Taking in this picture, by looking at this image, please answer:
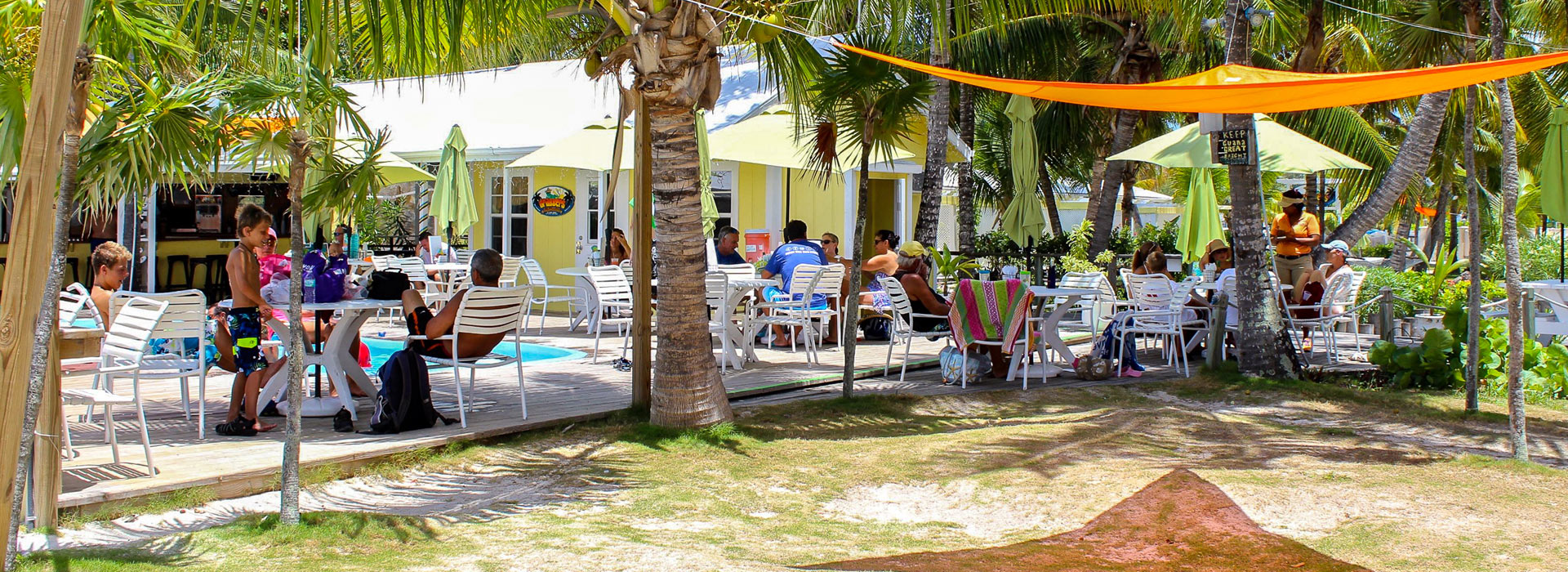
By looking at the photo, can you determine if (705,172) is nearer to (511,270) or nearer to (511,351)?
(511,351)

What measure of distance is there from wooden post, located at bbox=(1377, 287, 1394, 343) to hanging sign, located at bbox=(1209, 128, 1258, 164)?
2.58m

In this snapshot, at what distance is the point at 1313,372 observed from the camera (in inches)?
353

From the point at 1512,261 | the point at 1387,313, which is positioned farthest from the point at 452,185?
the point at 1512,261

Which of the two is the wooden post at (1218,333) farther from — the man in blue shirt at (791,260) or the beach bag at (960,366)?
the man in blue shirt at (791,260)

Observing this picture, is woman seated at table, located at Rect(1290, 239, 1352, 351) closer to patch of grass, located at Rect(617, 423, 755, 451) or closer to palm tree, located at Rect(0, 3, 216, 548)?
patch of grass, located at Rect(617, 423, 755, 451)

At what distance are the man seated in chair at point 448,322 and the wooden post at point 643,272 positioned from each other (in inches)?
31.8

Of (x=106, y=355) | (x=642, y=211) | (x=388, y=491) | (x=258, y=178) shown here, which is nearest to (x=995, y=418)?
(x=642, y=211)

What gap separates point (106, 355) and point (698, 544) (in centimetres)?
361

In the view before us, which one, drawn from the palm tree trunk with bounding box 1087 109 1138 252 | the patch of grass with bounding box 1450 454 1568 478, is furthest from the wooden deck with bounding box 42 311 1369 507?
the palm tree trunk with bounding box 1087 109 1138 252

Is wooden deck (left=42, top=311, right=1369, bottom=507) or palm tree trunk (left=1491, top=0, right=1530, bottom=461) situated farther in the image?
palm tree trunk (left=1491, top=0, right=1530, bottom=461)

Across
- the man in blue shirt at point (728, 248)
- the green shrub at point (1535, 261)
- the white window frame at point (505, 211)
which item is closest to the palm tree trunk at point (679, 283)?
the man in blue shirt at point (728, 248)

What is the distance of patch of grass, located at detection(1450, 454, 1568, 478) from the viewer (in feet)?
18.8

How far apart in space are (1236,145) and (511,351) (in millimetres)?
6524

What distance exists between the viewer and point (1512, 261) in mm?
6160
